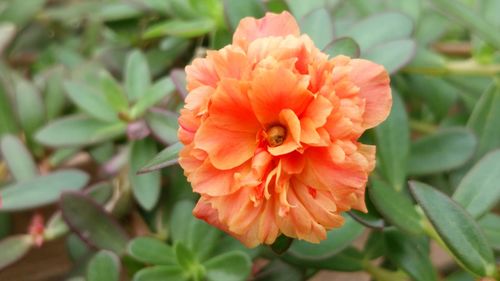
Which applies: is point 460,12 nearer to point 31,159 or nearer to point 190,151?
point 190,151

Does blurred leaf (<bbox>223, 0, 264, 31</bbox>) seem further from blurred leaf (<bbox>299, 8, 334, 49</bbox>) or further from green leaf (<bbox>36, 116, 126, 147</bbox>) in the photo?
green leaf (<bbox>36, 116, 126, 147</bbox>)

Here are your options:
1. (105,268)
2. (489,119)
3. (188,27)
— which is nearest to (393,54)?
(489,119)

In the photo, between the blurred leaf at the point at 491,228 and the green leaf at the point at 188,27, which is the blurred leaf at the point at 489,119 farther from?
the green leaf at the point at 188,27

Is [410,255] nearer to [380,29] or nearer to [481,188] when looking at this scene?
[481,188]

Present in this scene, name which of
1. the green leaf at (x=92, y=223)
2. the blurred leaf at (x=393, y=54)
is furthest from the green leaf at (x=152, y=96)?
the blurred leaf at (x=393, y=54)

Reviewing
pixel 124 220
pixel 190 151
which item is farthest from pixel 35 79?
pixel 190 151

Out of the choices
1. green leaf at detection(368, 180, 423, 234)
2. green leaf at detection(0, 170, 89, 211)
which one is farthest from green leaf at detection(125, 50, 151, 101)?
green leaf at detection(368, 180, 423, 234)
